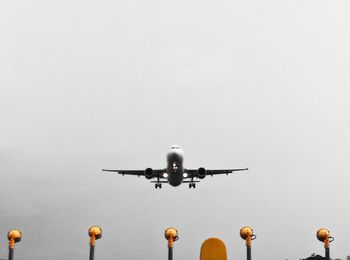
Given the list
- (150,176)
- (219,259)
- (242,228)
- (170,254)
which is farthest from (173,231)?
(150,176)

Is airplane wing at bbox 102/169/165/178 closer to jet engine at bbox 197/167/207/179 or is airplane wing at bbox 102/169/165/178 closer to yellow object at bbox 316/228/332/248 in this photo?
jet engine at bbox 197/167/207/179

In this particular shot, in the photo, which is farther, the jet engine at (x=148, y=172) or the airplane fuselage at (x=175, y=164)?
the jet engine at (x=148, y=172)

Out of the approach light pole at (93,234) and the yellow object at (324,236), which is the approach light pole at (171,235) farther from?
the yellow object at (324,236)

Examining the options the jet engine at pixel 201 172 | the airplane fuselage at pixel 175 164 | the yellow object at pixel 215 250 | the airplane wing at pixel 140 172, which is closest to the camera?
the yellow object at pixel 215 250

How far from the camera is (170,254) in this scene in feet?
48.9

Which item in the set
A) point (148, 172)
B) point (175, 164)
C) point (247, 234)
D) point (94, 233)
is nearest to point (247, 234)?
point (247, 234)

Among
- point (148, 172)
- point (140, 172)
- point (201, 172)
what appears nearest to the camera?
point (148, 172)

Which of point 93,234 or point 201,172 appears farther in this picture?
point 201,172

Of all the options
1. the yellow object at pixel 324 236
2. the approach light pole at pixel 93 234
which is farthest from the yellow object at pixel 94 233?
the yellow object at pixel 324 236

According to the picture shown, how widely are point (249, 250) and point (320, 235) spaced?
276cm

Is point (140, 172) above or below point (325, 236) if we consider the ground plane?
above

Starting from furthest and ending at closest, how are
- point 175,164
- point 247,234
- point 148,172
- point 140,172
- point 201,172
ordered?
point 140,172 → point 201,172 → point 148,172 → point 175,164 → point 247,234

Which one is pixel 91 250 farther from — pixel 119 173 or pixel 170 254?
pixel 119 173

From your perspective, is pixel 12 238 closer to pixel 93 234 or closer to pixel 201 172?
pixel 93 234
